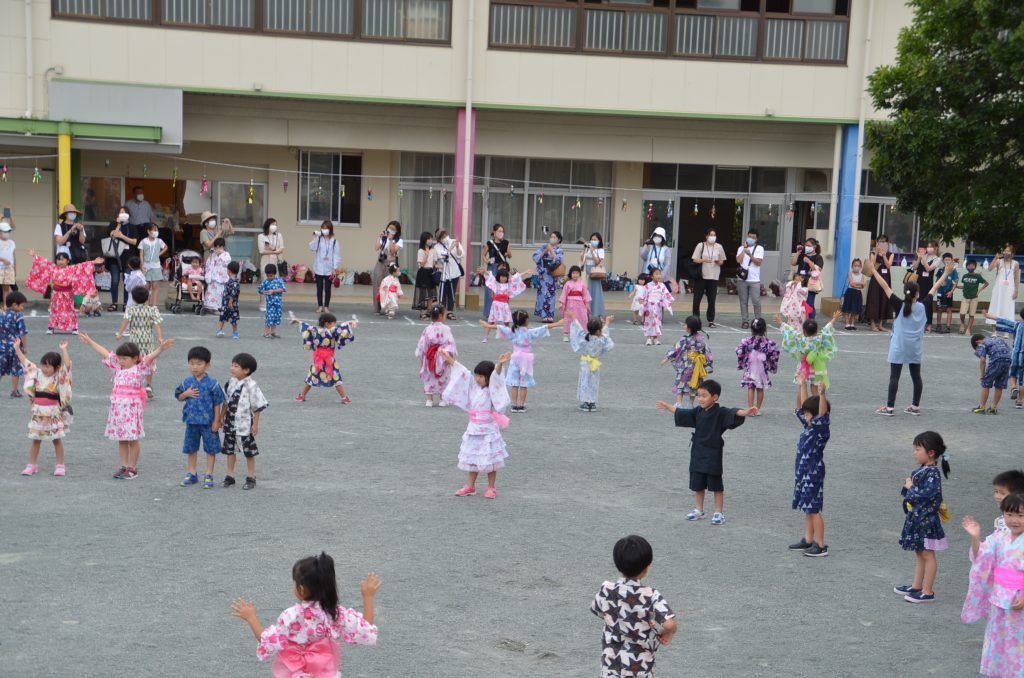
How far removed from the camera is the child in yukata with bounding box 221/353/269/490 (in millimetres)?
10695

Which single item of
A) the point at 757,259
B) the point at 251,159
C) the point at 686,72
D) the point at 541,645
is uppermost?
the point at 686,72

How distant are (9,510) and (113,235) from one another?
13.2 metres

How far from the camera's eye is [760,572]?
356 inches

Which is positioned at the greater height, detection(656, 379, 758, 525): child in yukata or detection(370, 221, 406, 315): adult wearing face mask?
detection(370, 221, 406, 315): adult wearing face mask

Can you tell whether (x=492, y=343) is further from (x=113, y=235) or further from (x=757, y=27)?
(x=757, y=27)

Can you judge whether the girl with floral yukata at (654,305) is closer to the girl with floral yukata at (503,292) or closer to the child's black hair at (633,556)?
the girl with floral yukata at (503,292)

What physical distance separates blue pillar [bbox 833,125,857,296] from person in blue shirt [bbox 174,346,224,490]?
18007mm

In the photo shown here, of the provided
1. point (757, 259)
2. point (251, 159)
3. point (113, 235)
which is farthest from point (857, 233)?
point (113, 235)

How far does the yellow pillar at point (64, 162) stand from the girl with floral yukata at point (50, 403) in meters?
12.5

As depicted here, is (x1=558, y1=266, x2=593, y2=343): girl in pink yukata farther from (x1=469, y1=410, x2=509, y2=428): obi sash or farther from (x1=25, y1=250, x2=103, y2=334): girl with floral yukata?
(x1=469, y1=410, x2=509, y2=428): obi sash

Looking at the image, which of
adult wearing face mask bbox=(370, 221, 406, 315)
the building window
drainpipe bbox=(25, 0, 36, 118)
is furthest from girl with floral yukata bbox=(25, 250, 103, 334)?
the building window

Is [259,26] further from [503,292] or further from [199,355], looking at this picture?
[199,355]

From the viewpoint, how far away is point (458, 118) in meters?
24.8

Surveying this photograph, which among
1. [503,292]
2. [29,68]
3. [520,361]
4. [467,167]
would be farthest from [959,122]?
[29,68]
